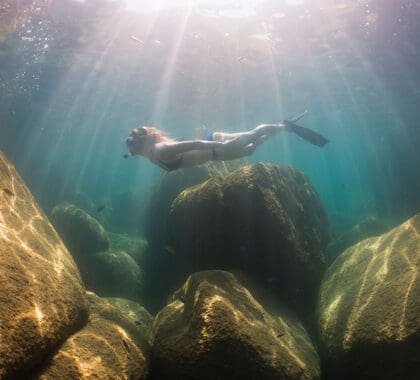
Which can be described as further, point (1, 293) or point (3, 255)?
point (3, 255)

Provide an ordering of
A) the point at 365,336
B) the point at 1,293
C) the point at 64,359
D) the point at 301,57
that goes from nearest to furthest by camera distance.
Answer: the point at 1,293 < the point at 64,359 < the point at 365,336 < the point at 301,57

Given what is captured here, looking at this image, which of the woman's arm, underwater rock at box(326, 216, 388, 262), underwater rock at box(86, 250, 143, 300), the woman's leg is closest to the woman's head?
the woman's arm

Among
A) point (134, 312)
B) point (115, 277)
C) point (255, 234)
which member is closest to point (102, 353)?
point (134, 312)

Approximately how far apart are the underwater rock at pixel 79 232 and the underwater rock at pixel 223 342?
7.70m

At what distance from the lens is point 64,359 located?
323cm

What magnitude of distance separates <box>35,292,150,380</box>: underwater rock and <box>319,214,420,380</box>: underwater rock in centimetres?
299

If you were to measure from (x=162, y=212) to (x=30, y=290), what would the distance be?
7.40m

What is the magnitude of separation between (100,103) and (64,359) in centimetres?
3534

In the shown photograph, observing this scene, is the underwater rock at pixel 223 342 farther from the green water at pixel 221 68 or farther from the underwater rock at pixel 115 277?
the underwater rock at pixel 115 277

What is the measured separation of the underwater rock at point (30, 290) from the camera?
2.82m

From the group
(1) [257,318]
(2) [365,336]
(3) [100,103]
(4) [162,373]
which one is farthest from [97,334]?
(3) [100,103]

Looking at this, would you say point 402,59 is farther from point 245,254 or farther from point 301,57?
point 245,254

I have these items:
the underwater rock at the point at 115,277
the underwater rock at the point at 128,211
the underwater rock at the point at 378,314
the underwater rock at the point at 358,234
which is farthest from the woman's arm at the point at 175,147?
the underwater rock at the point at 128,211

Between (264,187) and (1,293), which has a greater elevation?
(1,293)
